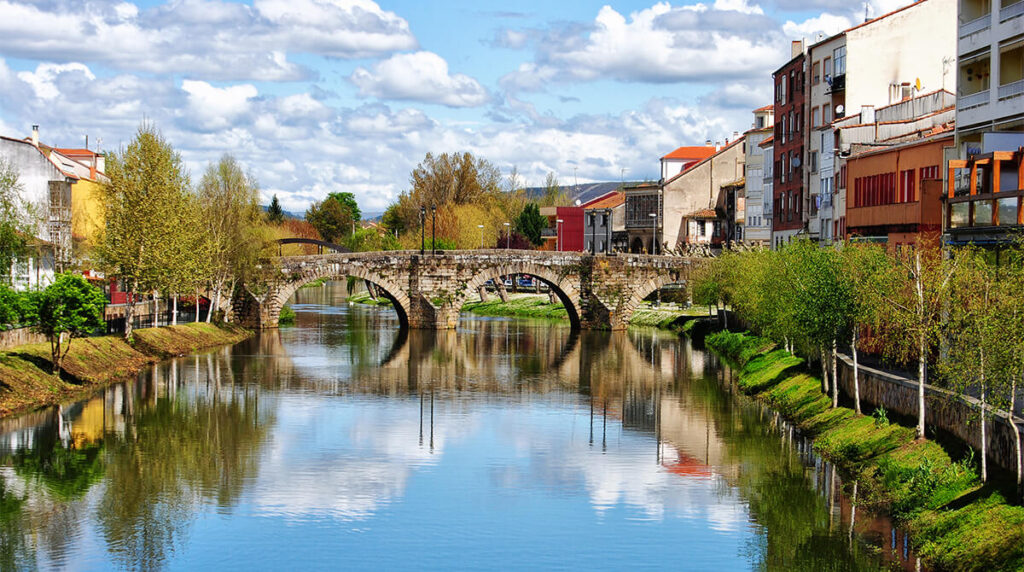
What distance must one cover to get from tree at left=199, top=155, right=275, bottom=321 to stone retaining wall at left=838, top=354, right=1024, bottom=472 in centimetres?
4469

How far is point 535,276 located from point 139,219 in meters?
33.4

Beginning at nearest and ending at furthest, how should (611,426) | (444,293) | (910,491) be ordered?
(910,491) → (611,426) → (444,293)

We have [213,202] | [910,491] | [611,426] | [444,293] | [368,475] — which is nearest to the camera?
[910,491]

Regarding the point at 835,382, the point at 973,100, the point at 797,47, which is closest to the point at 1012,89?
the point at 973,100

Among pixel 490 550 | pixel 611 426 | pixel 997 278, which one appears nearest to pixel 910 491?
pixel 997 278

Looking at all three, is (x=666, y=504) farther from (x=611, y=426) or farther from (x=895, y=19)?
(x=895, y=19)

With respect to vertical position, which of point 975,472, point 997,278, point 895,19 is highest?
point 895,19

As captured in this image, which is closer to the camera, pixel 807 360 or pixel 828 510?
pixel 828 510

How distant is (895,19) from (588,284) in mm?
28862

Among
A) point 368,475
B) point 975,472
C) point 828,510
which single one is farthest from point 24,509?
point 975,472

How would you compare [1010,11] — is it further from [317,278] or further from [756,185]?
[317,278]

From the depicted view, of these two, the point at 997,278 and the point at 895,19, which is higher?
the point at 895,19

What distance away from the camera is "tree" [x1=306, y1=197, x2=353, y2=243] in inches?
7534

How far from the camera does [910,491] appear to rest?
84.2ft
